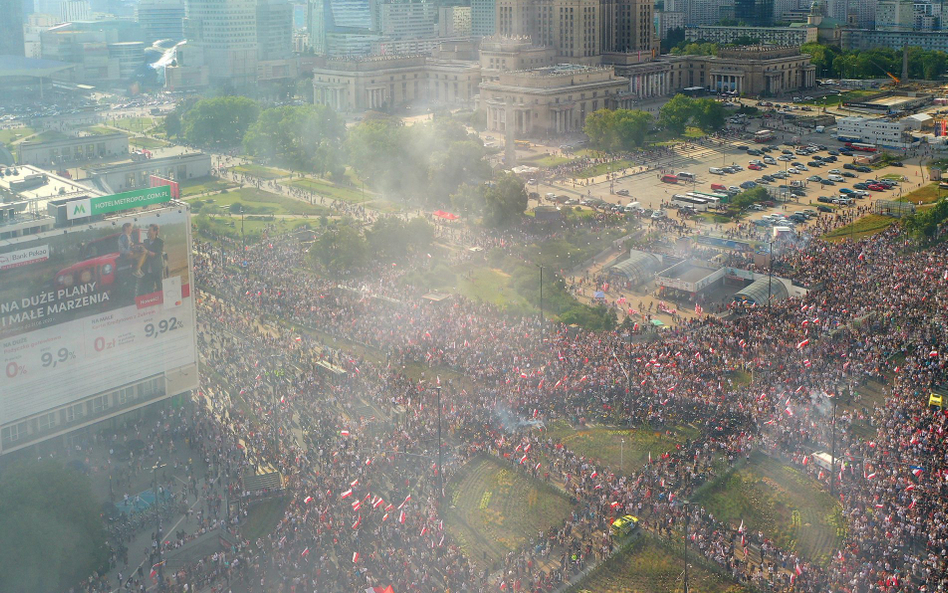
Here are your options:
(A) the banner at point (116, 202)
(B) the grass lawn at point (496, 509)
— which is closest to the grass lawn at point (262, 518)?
(B) the grass lawn at point (496, 509)

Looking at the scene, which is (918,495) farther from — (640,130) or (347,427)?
(640,130)

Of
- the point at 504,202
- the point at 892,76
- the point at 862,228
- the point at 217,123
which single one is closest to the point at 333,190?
the point at 504,202

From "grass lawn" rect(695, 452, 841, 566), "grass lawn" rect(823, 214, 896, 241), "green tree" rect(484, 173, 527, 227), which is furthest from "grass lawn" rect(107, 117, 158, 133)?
"grass lawn" rect(695, 452, 841, 566)

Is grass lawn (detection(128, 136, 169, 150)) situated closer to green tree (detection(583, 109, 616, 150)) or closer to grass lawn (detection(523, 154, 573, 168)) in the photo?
grass lawn (detection(523, 154, 573, 168))

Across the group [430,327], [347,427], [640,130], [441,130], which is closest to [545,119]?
[640,130]

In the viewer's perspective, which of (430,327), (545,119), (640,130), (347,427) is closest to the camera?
(347,427)
